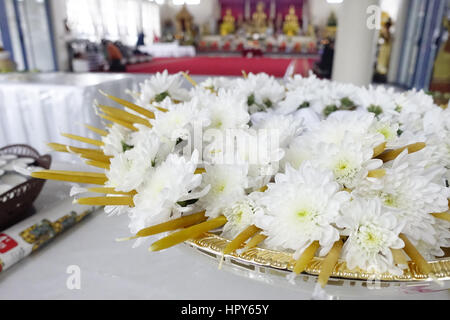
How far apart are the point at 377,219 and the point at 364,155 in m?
0.06

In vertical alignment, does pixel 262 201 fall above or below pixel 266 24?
below

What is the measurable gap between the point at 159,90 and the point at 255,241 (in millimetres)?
400

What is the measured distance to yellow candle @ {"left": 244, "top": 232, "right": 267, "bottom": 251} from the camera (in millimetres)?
345

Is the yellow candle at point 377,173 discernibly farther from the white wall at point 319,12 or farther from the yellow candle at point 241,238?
the white wall at point 319,12

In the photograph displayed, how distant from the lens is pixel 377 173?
1.06ft

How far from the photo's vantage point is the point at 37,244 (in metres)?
0.57

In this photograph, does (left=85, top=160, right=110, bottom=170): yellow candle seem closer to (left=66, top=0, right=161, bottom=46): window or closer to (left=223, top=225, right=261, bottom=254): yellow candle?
(left=223, top=225, right=261, bottom=254): yellow candle

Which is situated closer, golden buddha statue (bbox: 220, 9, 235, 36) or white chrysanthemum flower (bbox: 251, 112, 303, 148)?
white chrysanthemum flower (bbox: 251, 112, 303, 148)

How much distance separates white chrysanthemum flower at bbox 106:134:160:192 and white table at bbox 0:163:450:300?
106 mm

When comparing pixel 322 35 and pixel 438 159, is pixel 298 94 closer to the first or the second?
pixel 438 159

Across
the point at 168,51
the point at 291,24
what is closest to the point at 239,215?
the point at 168,51

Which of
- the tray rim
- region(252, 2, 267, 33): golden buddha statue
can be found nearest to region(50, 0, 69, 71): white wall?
region(252, 2, 267, 33): golden buddha statue

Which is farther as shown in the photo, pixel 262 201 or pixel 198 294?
pixel 198 294

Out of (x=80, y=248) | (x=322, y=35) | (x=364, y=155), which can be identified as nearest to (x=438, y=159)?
(x=364, y=155)
